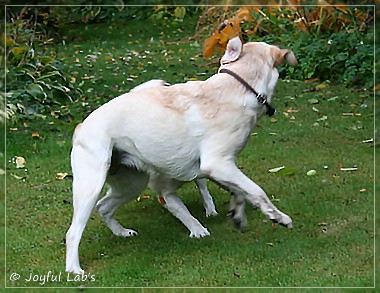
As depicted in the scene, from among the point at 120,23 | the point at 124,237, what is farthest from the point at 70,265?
the point at 120,23

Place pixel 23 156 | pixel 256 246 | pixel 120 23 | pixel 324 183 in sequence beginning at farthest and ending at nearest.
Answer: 1. pixel 120 23
2. pixel 23 156
3. pixel 324 183
4. pixel 256 246

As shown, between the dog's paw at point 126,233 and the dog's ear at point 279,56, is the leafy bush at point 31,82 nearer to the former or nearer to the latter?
the dog's paw at point 126,233

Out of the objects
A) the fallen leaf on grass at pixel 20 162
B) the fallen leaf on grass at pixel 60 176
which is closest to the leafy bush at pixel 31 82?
the fallen leaf on grass at pixel 20 162

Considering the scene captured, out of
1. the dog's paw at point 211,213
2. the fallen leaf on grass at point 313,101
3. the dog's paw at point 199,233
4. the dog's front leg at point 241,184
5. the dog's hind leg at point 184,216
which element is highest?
the dog's front leg at point 241,184

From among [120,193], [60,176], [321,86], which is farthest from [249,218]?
[321,86]

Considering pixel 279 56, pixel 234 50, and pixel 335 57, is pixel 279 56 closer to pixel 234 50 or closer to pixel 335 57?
pixel 234 50

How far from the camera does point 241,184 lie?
4.70 meters

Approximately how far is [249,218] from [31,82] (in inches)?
180

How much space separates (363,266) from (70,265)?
5.45 ft

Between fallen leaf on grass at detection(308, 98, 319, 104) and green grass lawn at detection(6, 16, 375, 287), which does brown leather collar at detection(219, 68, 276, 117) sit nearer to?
green grass lawn at detection(6, 16, 375, 287)

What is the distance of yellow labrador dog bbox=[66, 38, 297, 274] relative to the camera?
469cm

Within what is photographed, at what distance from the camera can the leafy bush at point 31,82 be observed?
28.8 feet

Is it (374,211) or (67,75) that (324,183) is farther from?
(67,75)

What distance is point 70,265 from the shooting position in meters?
4.62
